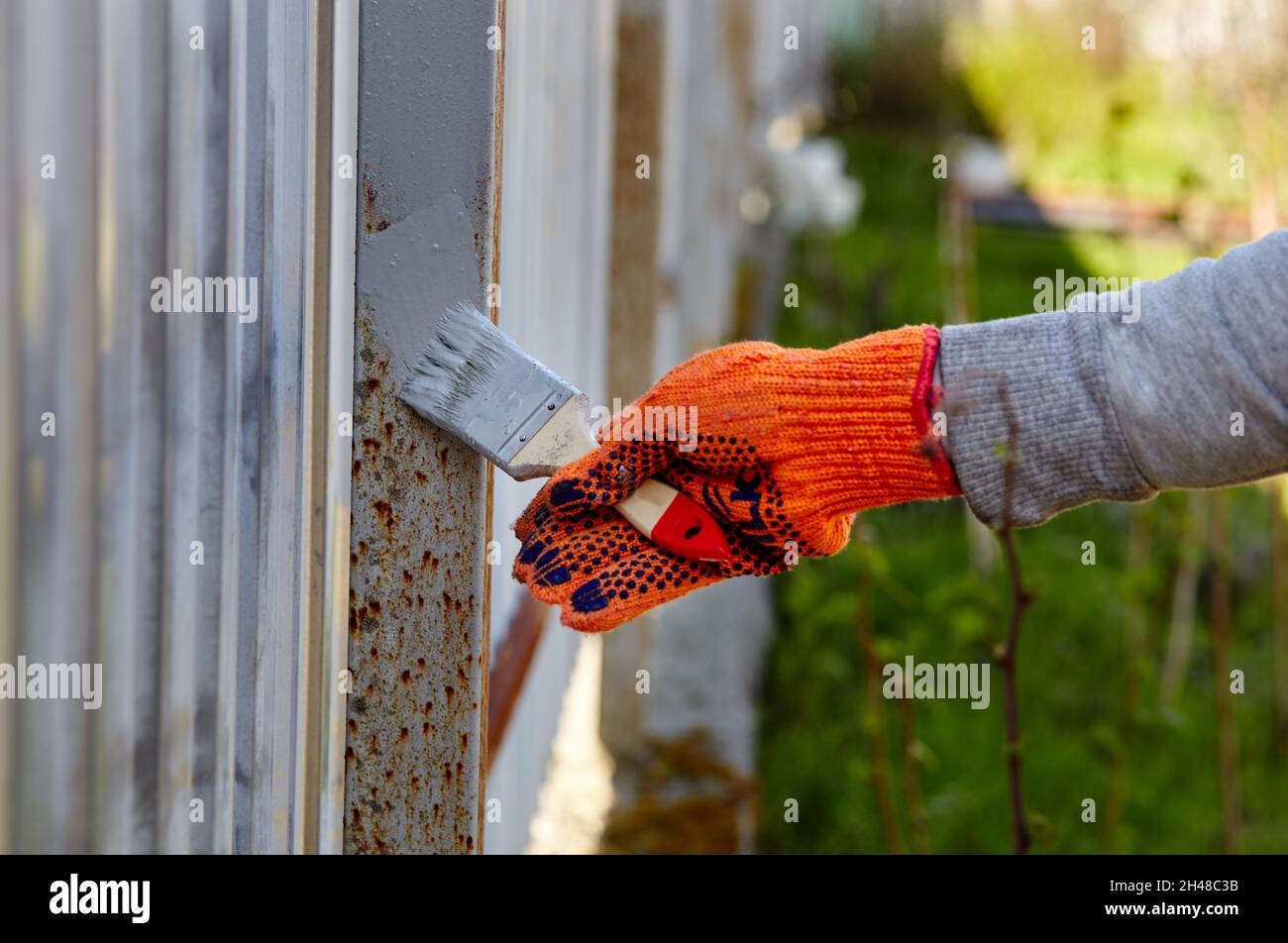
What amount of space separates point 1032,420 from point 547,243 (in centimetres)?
129

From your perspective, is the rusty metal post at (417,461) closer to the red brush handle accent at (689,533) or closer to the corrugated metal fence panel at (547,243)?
the red brush handle accent at (689,533)

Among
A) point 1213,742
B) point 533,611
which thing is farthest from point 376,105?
point 1213,742

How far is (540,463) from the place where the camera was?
4.32 feet

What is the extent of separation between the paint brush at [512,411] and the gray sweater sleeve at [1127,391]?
28 centimetres

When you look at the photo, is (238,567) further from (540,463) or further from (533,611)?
(533,611)

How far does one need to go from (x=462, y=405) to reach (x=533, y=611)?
1.27 meters

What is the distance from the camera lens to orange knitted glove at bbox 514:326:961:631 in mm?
1341

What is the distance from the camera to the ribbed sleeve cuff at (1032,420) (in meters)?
1.33

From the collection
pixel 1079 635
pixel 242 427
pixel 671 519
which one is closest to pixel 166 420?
pixel 242 427

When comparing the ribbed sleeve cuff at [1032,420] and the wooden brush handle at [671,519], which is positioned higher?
the ribbed sleeve cuff at [1032,420]

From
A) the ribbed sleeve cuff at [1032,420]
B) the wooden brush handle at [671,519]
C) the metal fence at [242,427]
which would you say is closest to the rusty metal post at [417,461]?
the metal fence at [242,427]

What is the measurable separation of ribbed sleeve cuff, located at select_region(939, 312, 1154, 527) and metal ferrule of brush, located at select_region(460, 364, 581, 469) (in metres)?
0.37

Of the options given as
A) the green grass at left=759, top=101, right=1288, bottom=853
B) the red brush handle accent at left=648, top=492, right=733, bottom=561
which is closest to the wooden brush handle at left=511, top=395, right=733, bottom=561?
the red brush handle accent at left=648, top=492, right=733, bottom=561

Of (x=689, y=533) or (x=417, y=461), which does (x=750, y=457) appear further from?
(x=417, y=461)
